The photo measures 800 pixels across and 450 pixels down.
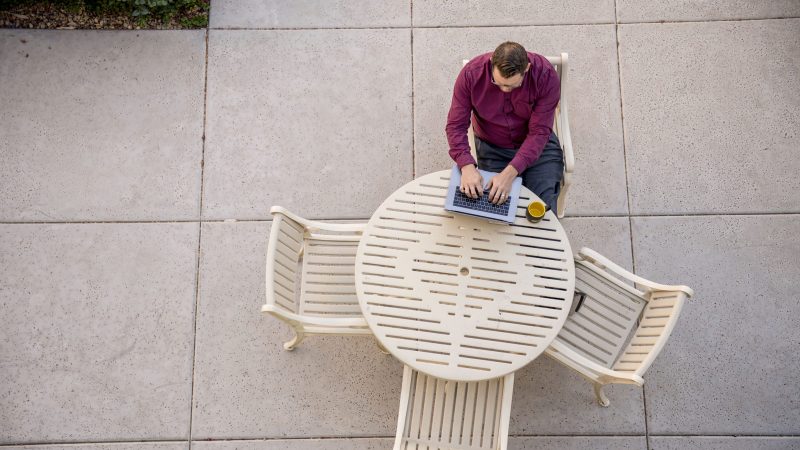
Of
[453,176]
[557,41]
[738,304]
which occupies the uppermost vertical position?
[557,41]

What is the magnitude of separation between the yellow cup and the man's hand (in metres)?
0.12

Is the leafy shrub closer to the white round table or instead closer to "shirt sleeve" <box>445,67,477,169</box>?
"shirt sleeve" <box>445,67,477,169</box>

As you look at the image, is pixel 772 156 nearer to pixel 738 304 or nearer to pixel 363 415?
pixel 738 304

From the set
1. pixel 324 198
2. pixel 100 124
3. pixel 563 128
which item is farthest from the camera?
pixel 100 124

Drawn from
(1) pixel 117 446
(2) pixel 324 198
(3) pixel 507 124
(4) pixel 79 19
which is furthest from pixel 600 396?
(4) pixel 79 19

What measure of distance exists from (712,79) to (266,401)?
130 inches

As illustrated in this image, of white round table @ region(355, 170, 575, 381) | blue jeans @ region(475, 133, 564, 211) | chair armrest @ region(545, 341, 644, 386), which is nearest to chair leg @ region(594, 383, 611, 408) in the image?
chair armrest @ region(545, 341, 644, 386)

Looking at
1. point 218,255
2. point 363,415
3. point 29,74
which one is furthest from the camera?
point 29,74

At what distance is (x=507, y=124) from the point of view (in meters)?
3.45

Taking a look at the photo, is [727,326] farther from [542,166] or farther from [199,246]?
[199,246]

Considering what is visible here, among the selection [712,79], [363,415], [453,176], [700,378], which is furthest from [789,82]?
[363,415]

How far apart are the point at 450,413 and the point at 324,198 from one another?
4.98 ft

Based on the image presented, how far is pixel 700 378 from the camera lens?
3.75m

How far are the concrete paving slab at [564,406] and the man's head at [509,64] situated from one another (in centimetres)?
158
